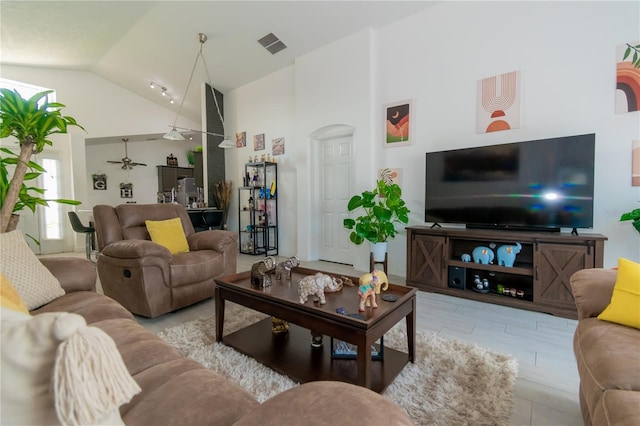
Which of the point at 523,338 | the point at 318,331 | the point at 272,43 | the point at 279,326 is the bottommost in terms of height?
the point at 523,338

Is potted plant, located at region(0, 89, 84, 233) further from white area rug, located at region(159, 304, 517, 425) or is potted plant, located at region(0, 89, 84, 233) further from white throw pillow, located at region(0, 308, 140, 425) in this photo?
white throw pillow, located at region(0, 308, 140, 425)

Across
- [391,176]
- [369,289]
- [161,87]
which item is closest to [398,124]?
[391,176]

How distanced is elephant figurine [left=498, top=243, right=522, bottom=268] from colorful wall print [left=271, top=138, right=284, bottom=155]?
385 cm

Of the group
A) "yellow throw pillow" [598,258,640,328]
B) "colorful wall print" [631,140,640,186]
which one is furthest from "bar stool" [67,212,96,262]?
"colorful wall print" [631,140,640,186]

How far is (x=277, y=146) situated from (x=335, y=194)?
1.55m

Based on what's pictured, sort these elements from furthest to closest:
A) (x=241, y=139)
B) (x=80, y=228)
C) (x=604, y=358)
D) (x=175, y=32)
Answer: (x=241, y=139) < (x=80, y=228) < (x=175, y=32) < (x=604, y=358)

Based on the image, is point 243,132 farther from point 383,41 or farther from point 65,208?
point 65,208

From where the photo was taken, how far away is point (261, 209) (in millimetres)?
5609

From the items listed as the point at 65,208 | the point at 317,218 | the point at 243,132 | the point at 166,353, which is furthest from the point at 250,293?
the point at 65,208

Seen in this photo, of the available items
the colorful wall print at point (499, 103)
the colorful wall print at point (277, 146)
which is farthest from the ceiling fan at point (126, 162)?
the colorful wall print at point (499, 103)

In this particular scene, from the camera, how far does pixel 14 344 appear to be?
0.46 metres

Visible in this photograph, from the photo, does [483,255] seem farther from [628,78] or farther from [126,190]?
[126,190]

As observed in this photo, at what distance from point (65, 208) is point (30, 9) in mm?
4046

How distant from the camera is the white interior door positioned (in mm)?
4594
